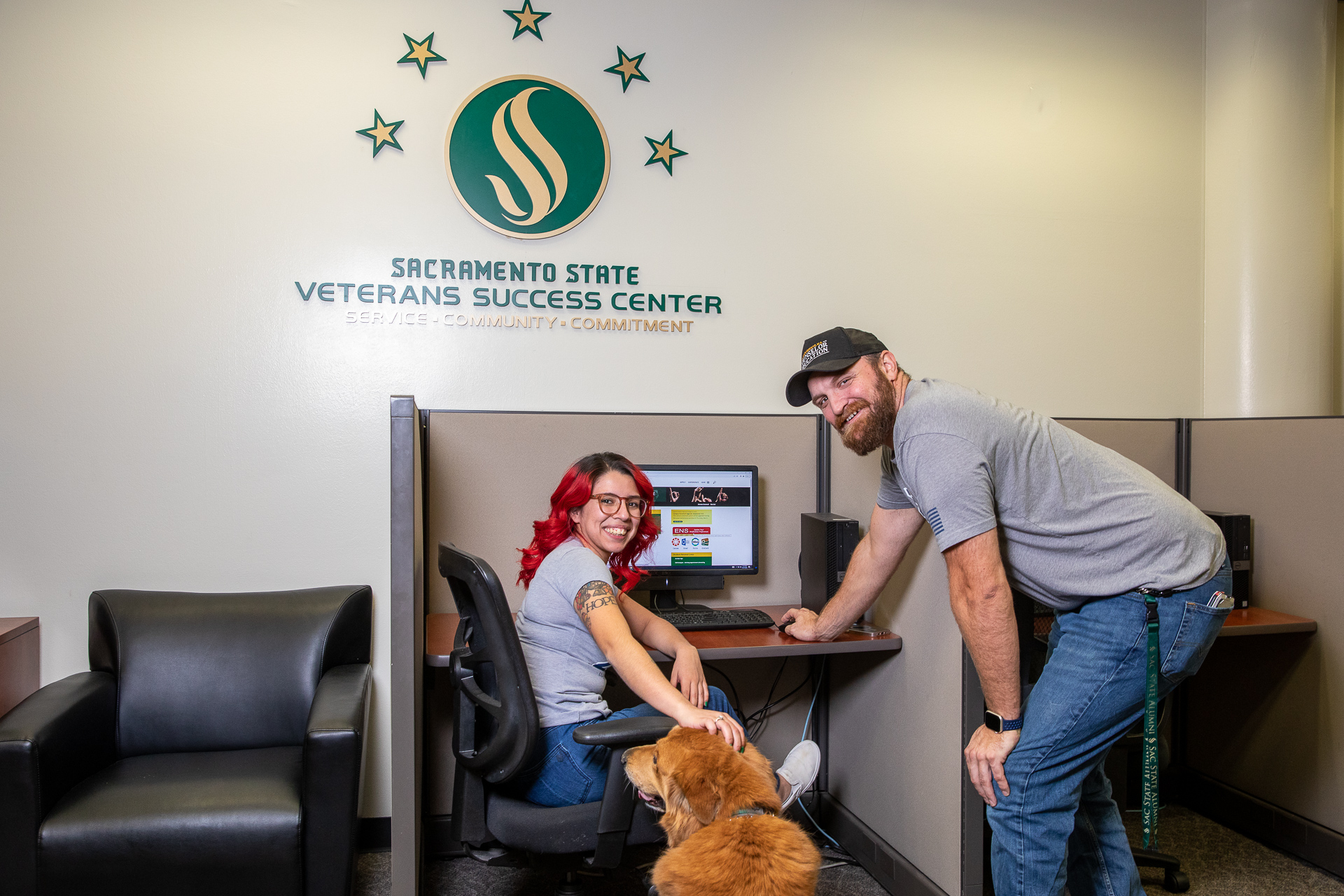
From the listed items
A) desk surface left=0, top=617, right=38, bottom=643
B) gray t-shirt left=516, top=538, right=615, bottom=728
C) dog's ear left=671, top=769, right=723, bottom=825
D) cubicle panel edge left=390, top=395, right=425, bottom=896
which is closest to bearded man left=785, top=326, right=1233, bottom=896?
dog's ear left=671, top=769, right=723, bottom=825

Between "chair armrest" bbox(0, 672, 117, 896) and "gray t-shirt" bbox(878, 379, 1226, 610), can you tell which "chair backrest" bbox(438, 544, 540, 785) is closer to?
"gray t-shirt" bbox(878, 379, 1226, 610)

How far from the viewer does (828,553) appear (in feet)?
8.04

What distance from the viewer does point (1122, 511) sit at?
171 centimetres

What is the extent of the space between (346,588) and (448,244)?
109cm

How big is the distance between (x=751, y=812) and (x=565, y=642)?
591 mm

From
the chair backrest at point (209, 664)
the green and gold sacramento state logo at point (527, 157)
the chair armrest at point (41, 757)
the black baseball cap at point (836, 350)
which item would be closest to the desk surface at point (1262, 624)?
the black baseball cap at point (836, 350)

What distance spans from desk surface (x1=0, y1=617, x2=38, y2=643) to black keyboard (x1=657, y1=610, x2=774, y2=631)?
1716 mm

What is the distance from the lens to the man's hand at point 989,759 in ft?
5.61

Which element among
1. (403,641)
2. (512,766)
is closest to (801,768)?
(512,766)

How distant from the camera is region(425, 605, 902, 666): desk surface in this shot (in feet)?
7.01

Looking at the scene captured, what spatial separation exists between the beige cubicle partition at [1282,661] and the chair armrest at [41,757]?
328 cm

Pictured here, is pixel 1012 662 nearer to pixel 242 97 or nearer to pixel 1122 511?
pixel 1122 511

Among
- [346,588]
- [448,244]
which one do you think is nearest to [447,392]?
[448,244]

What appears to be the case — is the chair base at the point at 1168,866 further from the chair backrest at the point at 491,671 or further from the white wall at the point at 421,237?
the chair backrest at the point at 491,671
